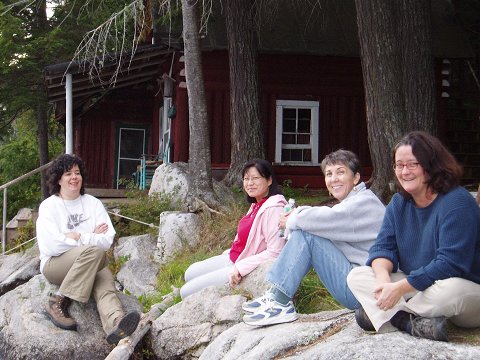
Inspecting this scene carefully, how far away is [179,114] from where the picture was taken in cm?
1466

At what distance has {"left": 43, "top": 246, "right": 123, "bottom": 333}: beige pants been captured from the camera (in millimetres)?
6148

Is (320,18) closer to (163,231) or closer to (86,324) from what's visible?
(163,231)

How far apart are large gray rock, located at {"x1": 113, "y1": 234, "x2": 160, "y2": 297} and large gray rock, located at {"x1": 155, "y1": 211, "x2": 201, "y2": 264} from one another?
18 cm

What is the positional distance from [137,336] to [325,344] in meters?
2.46

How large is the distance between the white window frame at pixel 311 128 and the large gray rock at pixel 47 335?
28.0ft

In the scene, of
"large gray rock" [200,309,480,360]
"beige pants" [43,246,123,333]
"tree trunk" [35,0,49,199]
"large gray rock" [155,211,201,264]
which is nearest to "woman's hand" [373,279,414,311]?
"large gray rock" [200,309,480,360]

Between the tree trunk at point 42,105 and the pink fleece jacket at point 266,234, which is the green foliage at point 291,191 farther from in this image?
the tree trunk at point 42,105

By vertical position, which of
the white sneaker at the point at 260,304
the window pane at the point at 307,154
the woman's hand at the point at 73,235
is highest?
the window pane at the point at 307,154

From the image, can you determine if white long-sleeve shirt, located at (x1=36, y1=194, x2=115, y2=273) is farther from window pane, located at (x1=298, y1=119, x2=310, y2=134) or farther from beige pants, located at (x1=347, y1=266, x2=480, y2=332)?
window pane, located at (x1=298, y1=119, x2=310, y2=134)

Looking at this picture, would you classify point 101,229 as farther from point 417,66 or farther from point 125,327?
point 417,66

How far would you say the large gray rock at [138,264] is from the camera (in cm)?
899

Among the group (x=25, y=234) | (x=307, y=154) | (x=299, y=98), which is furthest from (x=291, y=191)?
(x=25, y=234)

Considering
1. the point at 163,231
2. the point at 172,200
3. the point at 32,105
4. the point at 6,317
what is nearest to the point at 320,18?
the point at 172,200

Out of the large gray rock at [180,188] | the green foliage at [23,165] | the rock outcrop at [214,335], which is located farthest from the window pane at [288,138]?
the green foliage at [23,165]
